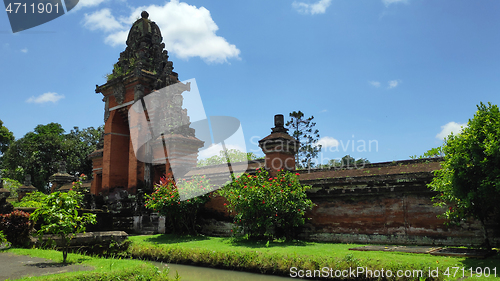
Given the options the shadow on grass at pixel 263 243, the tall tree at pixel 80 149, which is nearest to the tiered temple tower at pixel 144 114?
the shadow on grass at pixel 263 243

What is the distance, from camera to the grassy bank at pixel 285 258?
637 cm

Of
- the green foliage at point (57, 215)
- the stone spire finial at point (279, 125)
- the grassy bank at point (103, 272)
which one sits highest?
the stone spire finial at point (279, 125)

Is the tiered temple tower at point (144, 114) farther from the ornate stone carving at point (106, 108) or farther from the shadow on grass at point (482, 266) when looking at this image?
the shadow on grass at point (482, 266)

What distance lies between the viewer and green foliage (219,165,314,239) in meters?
10.4

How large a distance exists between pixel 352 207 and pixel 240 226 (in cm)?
387

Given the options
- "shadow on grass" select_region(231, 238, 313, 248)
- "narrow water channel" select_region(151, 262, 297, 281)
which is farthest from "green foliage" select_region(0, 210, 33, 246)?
"shadow on grass" select_region(231, 238, 313, 248)

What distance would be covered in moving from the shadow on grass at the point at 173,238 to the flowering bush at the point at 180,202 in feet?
1.14

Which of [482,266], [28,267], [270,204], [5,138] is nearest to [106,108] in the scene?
[270,204]

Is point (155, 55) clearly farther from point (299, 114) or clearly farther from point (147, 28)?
point (299, 114)

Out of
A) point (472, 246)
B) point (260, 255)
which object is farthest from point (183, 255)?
point (472, 246)

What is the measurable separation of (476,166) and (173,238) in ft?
32.6

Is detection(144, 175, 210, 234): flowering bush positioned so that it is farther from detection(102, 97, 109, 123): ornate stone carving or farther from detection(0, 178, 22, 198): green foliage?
detection(0, 178, 22, 198): green foliage

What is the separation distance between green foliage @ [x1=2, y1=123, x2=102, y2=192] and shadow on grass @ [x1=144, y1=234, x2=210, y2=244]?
29.9 metres

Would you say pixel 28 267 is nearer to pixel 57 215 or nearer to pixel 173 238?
pixel 57 215
